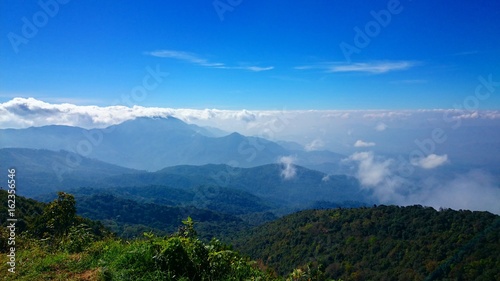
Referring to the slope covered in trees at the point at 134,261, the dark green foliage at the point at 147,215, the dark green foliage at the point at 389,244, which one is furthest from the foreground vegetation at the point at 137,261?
the dark green foliage at the point at 147,215

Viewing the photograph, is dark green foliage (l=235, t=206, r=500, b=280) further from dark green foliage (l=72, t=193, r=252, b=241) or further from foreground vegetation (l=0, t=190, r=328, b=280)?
dark green foliage (l=72, t=193, r=252, b=241)

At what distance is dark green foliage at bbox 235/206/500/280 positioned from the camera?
176 feet

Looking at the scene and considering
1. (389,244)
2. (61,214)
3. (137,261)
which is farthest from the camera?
(389,244)

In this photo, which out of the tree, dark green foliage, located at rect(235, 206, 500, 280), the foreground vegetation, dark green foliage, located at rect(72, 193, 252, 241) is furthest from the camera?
dark green foliage, located at rect(72, 193, 252, 241)

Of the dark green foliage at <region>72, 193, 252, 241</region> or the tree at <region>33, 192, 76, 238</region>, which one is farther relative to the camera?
the dark green foliage at <region>72, 193, 252, 241</region>

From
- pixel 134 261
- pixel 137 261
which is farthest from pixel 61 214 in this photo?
pixel 137 261

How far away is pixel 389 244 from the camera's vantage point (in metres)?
71.2

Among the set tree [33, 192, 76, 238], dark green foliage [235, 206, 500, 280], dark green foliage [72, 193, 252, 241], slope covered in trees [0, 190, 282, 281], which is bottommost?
dark green foliage [72, 193, 252, 241]

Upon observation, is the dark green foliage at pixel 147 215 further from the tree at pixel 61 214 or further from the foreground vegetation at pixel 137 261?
the foreground vegetation at pixel 137 261

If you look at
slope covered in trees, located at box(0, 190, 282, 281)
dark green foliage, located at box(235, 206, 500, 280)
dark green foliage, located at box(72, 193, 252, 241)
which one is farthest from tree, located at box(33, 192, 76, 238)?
dark green foliage, located at box(72, 193, 252, 241)

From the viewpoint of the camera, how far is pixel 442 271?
53.0 metres

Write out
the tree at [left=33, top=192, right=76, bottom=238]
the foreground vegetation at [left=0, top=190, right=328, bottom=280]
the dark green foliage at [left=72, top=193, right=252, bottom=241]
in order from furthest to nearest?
the dark green foliage at [left=72, top=193, right=252, bottom=241] → the tree at [left=33, top=192, right=76, bottom=238] → the foreground vegetation at [left=0, top=190, right=328, bottom=280]

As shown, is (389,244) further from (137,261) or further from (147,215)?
(147,215)

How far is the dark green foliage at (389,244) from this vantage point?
53.7m
